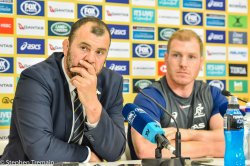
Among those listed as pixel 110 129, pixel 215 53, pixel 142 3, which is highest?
pixel 142 3

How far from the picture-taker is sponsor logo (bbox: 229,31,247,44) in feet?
13.7

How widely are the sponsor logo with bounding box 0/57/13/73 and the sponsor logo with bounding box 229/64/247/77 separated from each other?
7.19 ft

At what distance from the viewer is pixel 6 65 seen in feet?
10.9

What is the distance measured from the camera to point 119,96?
2.54 m

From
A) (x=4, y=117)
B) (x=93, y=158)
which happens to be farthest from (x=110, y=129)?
(x=4, y=117)

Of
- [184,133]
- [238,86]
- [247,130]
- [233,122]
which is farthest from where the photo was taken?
[238,86]

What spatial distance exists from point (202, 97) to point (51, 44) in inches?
54.9

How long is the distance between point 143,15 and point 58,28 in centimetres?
84

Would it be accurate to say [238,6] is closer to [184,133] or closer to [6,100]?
[184,133]

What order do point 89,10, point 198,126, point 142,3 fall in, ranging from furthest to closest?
point 142,3, point 89,10, point 198,126

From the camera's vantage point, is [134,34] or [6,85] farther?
[134,34]

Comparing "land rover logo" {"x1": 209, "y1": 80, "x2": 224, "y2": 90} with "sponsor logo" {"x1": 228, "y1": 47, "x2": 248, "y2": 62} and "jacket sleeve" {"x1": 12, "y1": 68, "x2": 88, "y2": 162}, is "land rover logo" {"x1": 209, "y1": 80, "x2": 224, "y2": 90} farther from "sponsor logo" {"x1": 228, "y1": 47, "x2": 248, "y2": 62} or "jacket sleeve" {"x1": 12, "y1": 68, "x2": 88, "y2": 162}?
"jacket sleeve" {"x1": 12, "y1": 68, "x2": 88, "y2": 162}

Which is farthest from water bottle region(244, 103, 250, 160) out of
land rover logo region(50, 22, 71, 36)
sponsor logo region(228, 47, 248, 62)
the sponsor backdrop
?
sponsor logo region(228, 47, 248, 62)

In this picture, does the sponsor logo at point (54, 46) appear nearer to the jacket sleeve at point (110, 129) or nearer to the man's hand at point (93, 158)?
the jacket sleeve at point (110, 129)
